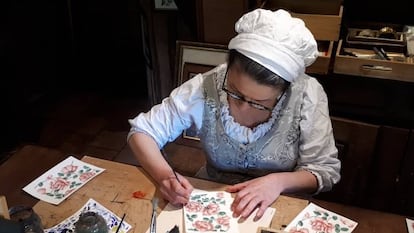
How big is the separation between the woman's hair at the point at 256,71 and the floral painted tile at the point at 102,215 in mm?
518

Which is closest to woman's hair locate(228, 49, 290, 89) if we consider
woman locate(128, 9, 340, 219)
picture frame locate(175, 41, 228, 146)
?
woman locate(128, 9, 340, 219)

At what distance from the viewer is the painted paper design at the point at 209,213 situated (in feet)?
3.85

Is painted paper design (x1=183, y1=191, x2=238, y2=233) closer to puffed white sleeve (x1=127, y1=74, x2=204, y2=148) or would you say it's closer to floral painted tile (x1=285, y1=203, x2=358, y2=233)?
floral painted tile (x1=285, y1=203, x2=358, y2=233)

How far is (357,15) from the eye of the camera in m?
2.17

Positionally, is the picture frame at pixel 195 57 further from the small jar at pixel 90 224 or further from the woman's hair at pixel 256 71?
the small jar at pixel 90 224

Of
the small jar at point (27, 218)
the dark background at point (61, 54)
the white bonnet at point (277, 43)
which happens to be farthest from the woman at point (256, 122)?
the dark background at point (61, 54)

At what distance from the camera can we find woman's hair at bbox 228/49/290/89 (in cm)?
124

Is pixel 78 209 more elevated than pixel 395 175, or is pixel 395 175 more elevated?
pixel 78 209

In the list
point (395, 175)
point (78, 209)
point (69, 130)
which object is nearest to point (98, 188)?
point (78, 209)

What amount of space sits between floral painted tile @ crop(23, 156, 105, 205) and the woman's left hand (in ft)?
1.42

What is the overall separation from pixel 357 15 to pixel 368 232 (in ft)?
4.22

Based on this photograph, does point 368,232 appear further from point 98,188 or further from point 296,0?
point 296,0

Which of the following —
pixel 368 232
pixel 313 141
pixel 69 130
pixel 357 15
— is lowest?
pixel 69 130

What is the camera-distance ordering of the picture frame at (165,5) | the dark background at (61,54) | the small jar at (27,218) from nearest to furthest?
the small jar at (27,218) < the picture frame at (165,5) < the dark background at (61,54)
